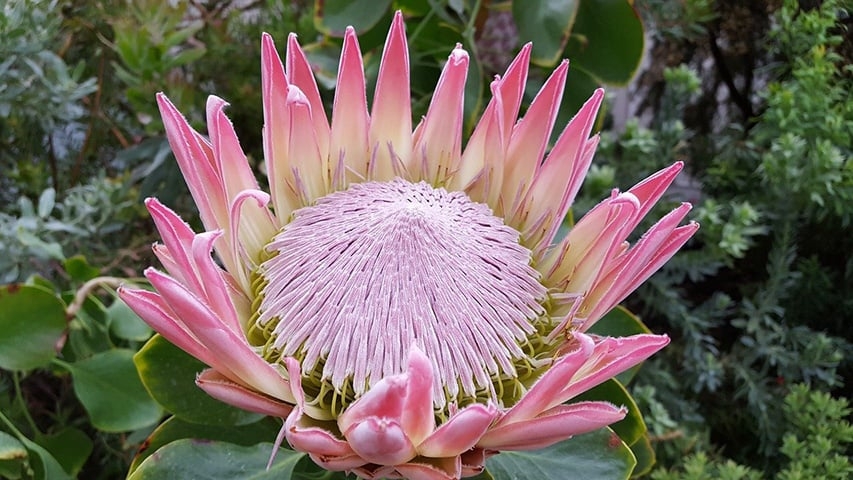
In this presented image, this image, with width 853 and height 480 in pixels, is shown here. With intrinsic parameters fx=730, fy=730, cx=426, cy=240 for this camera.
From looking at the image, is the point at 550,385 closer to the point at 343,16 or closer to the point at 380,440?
the point at 380,440

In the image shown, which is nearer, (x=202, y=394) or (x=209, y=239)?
(x=209, y=239)

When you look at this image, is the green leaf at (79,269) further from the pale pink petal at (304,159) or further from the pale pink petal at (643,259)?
the pale pink petal at (643,259)

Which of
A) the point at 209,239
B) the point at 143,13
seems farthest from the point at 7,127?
the point at 209,239

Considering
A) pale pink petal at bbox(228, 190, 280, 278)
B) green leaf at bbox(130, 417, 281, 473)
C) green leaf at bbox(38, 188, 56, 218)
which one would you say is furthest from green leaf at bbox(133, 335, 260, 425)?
green leaf at bbox(38, 188, 56, 218)

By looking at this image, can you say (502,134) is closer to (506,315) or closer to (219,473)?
(506,315)

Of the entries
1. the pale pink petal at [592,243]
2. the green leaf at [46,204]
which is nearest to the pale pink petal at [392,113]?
the pale pink petal at [592,243]
